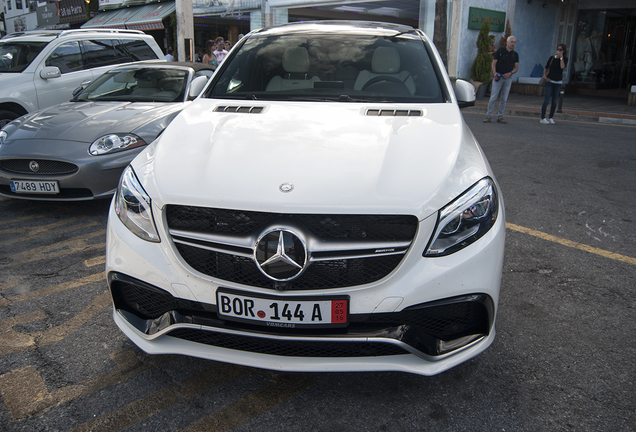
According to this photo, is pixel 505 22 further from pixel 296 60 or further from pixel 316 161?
pixel 316 161

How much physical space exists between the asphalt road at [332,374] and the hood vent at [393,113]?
3.97 ft

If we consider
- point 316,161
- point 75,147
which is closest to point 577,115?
point 75,147

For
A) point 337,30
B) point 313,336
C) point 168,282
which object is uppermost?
point 337,30

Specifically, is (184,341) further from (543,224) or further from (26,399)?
(543,224)

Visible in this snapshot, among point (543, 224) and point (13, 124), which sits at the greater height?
point (13, 124)

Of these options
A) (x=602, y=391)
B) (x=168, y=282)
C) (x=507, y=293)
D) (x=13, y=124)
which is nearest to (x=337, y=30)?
(x=507, y=293)

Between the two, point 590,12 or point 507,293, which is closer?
point 507,293

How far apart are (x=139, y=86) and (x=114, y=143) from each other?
1.56m

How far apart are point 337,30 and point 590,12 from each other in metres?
20.2

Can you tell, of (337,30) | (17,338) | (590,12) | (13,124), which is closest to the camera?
(17,338)

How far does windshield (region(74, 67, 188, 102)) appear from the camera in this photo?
5645 millimetres

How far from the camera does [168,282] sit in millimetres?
1949

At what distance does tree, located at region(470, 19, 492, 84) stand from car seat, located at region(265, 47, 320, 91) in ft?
47.9

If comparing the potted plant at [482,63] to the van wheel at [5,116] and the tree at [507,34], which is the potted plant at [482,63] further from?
the van wheel at [5,116]
